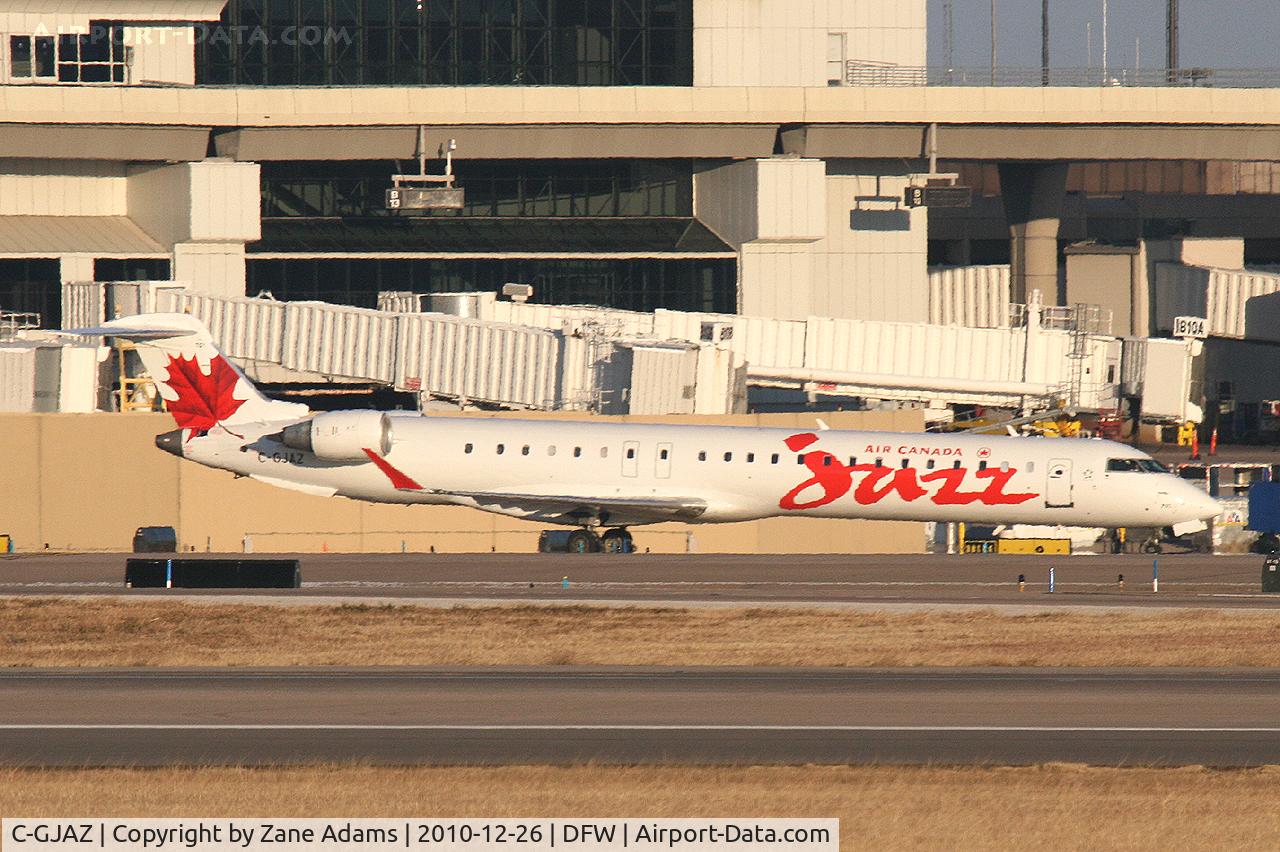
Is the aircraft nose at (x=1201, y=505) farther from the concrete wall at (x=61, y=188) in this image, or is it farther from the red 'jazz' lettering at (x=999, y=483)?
the concrete wall at (x=61, y=188)

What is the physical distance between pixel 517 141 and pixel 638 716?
50.5 meters

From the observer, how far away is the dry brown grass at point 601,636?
103 ft

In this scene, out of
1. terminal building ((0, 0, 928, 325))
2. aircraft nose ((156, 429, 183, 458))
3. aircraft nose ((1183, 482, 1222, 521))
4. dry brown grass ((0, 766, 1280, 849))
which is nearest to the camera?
dry brown grass ((0, 766, 1280, 849))

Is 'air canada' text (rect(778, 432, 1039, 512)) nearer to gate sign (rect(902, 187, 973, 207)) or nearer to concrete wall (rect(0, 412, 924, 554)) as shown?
concrete wall (rect(0, 412, 924, 554))

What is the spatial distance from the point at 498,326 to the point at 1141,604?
28833mm

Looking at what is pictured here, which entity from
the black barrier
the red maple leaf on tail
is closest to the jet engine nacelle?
the red maple leaf on tail

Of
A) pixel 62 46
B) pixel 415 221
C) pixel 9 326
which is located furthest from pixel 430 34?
pixel 9 326

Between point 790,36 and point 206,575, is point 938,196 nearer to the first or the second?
point 790,36

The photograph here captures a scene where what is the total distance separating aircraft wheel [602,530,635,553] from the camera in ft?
158

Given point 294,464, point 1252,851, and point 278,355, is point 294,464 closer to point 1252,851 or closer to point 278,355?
point 278,355

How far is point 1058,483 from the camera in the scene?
153 ft

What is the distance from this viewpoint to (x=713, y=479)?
4738 cm

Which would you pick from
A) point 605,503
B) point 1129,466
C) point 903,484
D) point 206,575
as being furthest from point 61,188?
point 1129,466

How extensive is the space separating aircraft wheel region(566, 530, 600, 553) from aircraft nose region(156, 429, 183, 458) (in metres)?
10.1
